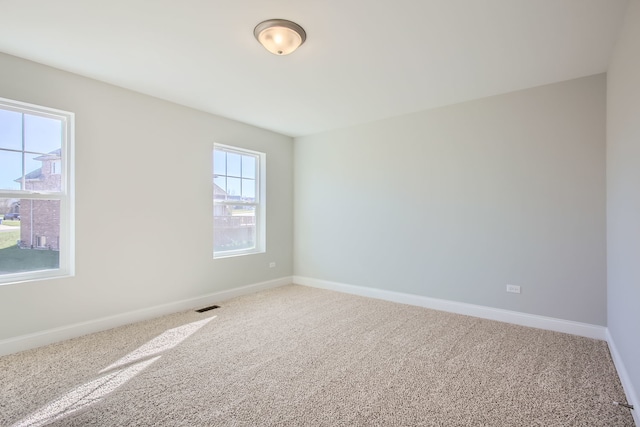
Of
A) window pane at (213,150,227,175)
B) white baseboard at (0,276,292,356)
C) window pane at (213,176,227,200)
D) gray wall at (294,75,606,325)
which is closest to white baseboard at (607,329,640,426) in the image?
gray wall at (294,75,606,325)

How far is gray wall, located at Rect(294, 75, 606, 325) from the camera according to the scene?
314cm

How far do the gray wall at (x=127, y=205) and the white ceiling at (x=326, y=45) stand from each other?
0.85 ft

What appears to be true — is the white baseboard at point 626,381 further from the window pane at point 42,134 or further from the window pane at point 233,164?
the window pane at point 42,134

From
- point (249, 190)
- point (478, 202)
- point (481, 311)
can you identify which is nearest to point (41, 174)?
point (249, 190)

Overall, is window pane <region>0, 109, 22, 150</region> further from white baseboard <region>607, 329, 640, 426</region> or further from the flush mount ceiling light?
white baseboard <region>607, 329, 640, 426</region>

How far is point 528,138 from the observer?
3422 mm

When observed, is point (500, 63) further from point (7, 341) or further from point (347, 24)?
point (7, 341)

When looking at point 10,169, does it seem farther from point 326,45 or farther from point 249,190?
point 326,45

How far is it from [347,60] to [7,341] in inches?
150

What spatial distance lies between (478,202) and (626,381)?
2070mm

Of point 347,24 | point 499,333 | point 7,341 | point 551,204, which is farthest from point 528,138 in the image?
point 7,341

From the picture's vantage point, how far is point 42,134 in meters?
2.99

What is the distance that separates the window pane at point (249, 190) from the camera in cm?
489

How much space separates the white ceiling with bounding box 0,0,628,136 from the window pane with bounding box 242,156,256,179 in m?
1.28
